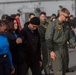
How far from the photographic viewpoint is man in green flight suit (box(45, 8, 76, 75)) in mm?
8805

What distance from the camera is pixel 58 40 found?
894cm

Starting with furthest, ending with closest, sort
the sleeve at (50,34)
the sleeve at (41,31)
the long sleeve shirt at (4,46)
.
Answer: the sleeve at (41,31)
the sleeve at (50,34)
the long sleeve shirt at (4,46)

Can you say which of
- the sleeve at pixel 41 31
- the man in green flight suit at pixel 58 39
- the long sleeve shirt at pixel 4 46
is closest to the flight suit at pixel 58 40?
the man in green flight suit at pixel 58 39

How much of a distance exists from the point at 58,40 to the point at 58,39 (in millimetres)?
24

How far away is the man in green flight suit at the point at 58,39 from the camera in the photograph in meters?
8.81

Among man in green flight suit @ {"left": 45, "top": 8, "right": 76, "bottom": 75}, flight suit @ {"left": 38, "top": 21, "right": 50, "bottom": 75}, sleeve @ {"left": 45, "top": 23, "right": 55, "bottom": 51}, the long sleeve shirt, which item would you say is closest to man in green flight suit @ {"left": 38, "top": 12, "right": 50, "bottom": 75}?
flight suit @ {"left": 38, "top": 21, "right": 50, "bottom": 75}

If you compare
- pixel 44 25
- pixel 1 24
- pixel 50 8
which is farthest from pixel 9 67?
pixel 50 8

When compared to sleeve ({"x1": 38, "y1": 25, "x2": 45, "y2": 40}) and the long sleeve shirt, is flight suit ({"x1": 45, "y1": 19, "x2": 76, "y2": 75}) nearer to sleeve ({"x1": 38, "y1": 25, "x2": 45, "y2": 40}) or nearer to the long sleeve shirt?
the long sleeve shirt

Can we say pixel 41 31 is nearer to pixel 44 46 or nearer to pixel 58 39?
pixel 44 46

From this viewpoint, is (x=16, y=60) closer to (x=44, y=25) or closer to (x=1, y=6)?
(x=44, y=25)

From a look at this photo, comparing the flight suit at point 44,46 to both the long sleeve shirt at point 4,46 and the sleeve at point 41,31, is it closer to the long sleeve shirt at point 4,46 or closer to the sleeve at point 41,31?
the sleeve at point 41,31

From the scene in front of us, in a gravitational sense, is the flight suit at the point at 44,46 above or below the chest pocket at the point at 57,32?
→ below

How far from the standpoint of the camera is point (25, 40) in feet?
26.8

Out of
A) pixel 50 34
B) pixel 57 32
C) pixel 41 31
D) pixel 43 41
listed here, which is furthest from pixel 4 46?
pixel 43 41
